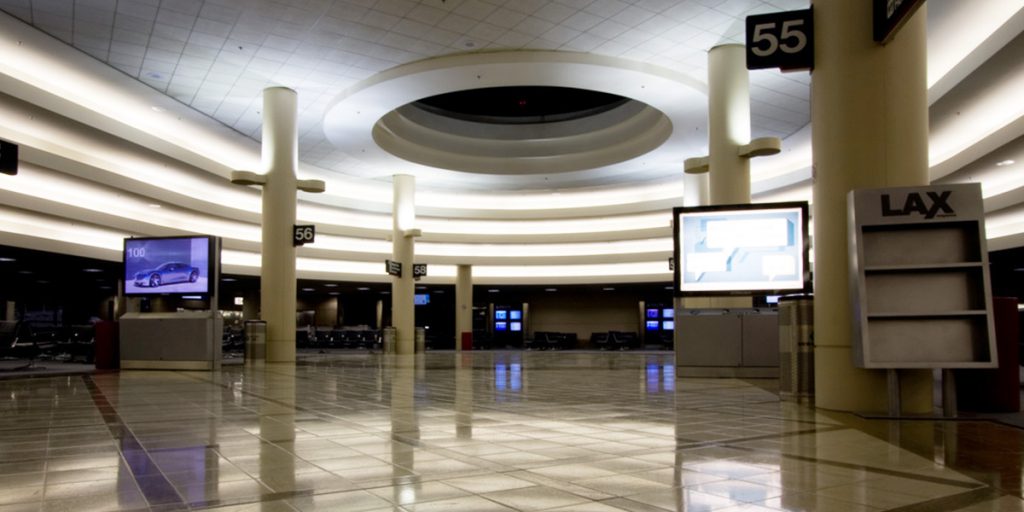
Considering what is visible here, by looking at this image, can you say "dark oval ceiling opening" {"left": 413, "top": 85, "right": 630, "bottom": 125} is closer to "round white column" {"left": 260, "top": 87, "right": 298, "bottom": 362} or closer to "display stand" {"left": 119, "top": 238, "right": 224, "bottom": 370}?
"round white column" {"left": 260, "top": 87, "right": 298, "bottom": 362}

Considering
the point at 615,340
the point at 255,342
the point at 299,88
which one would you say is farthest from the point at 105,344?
the point at 615,340

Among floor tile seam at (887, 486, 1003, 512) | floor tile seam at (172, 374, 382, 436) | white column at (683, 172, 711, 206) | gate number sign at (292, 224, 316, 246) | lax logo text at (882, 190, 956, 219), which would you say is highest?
white column at (683, 172, 711, 206)

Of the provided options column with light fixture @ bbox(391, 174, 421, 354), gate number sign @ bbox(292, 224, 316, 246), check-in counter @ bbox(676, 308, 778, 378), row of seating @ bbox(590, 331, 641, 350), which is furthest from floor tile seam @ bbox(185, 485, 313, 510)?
row of seating @ bbox(590, 331, 641, 350)

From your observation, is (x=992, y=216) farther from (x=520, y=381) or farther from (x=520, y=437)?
(x=520, y=437)

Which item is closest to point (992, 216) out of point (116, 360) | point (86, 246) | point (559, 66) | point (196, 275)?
point (559, 66)

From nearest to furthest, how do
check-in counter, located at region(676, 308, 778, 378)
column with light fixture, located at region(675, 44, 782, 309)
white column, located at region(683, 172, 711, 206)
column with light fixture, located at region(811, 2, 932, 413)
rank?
column with light fixture, located at region(811, 2, 932, 413) → check-in counter, located at region(676, 308, 778, 378) → column with light fixture, located at region(675, 44, 782, 309) → white column, located at region(683, 172, 711, 206)

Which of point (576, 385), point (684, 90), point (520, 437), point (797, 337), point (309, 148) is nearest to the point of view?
point (520, 437)

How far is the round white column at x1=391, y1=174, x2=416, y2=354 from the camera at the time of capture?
26.7 metres

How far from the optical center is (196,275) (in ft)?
44.0

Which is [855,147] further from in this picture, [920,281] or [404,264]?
[404,264]

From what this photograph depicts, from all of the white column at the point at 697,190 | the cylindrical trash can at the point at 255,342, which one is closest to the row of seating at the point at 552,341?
the white column at the point at 697,190

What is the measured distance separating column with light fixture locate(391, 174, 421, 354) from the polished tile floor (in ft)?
62.5

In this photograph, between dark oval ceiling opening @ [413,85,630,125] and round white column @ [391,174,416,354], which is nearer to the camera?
dark oval ceiling opening @ [413,85,630,125]

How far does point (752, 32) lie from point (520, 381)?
5.89 meters
